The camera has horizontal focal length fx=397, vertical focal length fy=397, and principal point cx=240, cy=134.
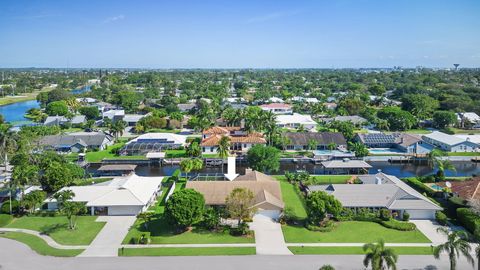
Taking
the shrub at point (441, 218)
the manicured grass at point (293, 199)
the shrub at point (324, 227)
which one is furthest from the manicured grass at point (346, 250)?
the manicured grass at point (293, 199)

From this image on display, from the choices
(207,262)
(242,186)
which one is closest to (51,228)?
(207,262)

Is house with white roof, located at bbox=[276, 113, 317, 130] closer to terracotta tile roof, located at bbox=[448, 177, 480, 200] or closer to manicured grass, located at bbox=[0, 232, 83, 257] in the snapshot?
terracotta tile roof, located at bbox=[448, 177, 480, 200]

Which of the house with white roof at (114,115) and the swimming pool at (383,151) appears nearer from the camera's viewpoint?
the swimming pool at (383,151)

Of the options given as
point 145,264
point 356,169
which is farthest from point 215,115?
point 145,264

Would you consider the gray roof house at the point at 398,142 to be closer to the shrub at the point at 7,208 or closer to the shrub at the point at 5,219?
the shrub at the point at 7,208

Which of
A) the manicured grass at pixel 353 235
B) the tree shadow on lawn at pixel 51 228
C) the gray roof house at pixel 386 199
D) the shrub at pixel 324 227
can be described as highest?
the gray roof house at pixel 386 199

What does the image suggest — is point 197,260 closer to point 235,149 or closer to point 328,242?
point 328,242

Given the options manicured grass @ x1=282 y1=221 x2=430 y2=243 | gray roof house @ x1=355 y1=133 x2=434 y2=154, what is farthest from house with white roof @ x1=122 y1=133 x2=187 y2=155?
manicured grass @ x1=282 y1=221 x2=430 y2=243
